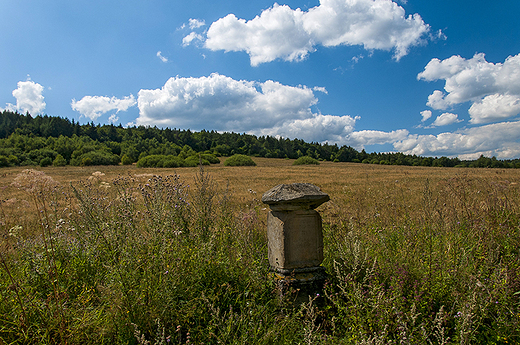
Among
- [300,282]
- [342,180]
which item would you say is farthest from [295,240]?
[342,180]

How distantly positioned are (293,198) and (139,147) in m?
73.1

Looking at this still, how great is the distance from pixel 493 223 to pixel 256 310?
4.50m

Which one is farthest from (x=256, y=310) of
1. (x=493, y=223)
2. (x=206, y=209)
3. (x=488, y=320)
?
(x=493, y=223)

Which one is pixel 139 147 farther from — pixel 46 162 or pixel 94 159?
pixel 46 162

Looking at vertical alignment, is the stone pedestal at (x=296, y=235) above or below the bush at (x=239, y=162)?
below

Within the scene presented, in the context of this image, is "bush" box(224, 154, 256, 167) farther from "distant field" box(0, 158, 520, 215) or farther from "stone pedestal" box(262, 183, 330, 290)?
"stone pedestal" box(262, 183, 330, 290)

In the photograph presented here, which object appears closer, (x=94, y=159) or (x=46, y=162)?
(x=46, y=162)

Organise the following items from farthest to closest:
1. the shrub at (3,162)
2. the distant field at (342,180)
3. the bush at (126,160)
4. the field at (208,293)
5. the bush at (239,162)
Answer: the bush at (126,160) → the bush at (239,162) → the shrub at (3,162) → the distant field at (342,180) → the field at (208,293)

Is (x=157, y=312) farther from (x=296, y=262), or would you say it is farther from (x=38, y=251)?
(x=38, y=251)

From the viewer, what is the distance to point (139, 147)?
6825 centimetres

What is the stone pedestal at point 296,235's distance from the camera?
9.93ft

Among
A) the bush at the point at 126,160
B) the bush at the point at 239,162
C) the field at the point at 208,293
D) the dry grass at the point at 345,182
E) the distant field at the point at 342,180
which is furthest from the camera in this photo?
the bush at the point at 126,160

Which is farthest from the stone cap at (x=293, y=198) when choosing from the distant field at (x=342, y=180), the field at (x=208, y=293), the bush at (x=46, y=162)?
the bush at (x=46, y=162)

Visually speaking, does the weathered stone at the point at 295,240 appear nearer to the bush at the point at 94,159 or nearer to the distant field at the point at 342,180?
the distant field at the point at 342,180
